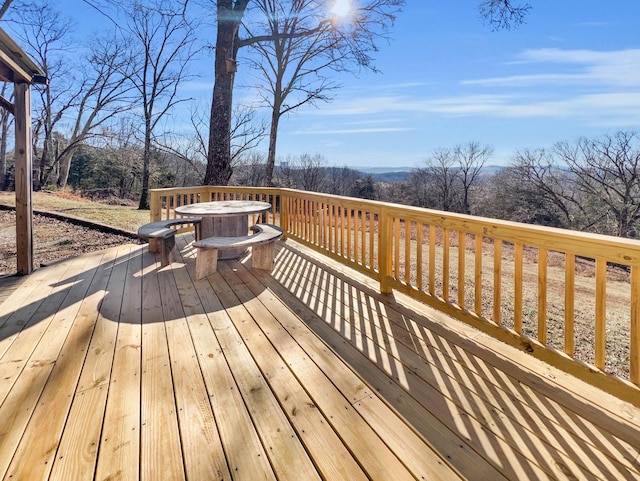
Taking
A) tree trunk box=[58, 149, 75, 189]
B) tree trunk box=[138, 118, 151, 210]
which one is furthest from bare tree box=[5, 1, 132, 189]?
tree trunk box=[138, 118, 151, 210]

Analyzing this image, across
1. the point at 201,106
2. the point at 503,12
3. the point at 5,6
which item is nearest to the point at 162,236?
the point at 503,12

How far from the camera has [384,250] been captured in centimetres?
300

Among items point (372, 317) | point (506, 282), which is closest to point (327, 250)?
point (372, 317)

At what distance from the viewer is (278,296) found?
2928mm

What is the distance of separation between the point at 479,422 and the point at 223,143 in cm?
590

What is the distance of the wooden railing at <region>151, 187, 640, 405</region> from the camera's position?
1.55 m

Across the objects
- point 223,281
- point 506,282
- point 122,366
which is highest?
point 223,281

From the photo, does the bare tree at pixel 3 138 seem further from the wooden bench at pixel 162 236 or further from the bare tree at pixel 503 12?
the bare tree at pixel 503 12

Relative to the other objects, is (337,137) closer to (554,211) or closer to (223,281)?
(554,211)

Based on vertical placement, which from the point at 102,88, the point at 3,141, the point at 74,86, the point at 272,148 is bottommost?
the point at 272,148

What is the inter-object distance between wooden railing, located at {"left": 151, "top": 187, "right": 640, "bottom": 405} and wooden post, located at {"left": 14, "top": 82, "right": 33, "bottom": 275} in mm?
1623

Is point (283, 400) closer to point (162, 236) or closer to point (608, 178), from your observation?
point (162, 236)

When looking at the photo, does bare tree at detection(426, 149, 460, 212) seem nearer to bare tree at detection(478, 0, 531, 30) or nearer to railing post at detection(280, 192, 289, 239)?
bare tree at detection(478, 0, 531, 30)

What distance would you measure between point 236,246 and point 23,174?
7.77 ft
